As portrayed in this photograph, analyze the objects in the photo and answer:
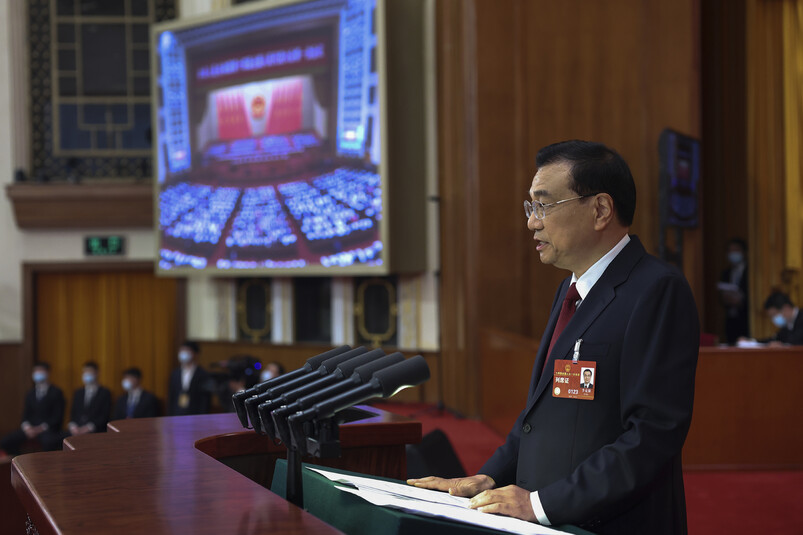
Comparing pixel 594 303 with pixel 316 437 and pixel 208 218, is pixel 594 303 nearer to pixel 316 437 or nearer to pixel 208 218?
pixel 316 437

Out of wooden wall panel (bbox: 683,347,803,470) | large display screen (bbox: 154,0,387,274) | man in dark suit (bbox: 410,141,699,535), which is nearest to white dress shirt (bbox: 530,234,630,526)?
man in dark suit (bbox: 410,141,699,535)

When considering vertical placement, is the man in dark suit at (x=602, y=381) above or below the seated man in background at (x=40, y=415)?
above

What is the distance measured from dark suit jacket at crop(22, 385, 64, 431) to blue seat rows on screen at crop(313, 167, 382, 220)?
3.69 m

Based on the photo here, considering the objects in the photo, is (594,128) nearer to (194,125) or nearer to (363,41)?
(363,41)

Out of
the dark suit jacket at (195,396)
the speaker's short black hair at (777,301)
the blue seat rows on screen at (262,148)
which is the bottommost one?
the dark suit jacket at (195,396)

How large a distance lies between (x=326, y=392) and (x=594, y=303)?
0.64 m

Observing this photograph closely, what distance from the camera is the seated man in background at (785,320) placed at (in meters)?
6.68

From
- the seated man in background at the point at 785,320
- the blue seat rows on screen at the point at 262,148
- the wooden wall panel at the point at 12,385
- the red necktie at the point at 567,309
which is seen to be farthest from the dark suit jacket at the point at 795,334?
the wooden wall panel at the point at 12,385

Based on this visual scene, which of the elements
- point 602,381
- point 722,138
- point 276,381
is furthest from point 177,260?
point 602,381

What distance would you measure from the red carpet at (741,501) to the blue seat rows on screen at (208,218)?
427cm

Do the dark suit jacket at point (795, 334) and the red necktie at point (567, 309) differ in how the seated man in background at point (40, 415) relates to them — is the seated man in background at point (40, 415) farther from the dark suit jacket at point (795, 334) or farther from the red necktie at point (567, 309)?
the red necktie at point (567, 309)

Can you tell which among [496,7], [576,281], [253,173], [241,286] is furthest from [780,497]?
[241,286]

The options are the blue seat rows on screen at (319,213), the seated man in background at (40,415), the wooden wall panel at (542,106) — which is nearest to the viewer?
the wooden wall panel at (542,106)

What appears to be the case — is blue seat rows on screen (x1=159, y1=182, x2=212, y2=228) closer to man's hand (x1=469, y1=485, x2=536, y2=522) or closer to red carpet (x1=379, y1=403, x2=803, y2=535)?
red carpet (x1=379, y1=403, x2=803, y2=535)
